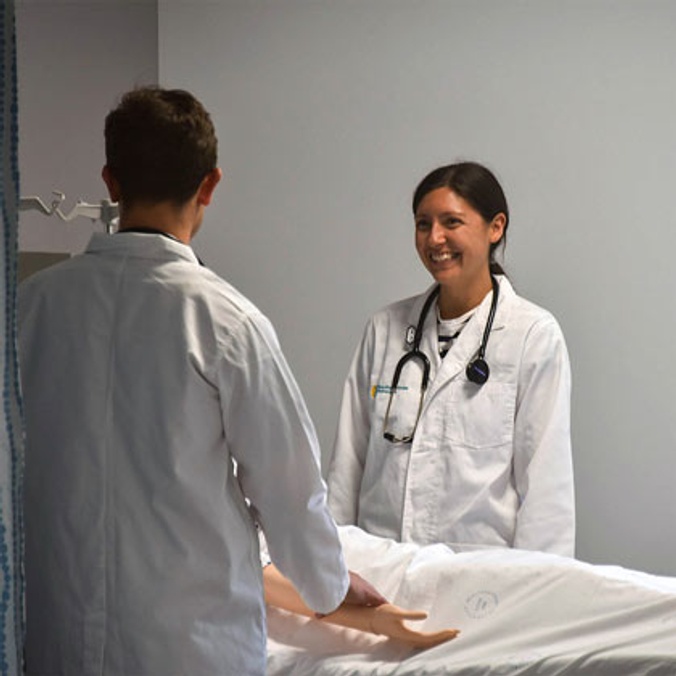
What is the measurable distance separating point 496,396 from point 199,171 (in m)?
1.28

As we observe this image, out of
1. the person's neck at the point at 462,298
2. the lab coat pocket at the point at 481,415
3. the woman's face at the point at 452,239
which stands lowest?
the lab coat pocket at the point at 481,415

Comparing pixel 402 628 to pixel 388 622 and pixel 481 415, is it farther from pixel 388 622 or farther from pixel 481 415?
pixel 481 415

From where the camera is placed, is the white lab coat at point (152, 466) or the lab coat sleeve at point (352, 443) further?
the lab coat sleeve at point (352, 443)

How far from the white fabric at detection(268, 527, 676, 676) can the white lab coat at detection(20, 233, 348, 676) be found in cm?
37

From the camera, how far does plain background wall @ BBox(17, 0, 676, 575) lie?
3.29 m

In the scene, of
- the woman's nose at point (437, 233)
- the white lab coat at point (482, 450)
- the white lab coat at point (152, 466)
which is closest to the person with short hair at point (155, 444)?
the white lab coat at point (152, 466)

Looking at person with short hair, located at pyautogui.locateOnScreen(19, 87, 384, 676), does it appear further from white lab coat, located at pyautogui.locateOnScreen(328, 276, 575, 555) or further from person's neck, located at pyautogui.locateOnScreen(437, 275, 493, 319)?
person's neck, located at pyautogui.locateOnScreen(437, 275, 493, 319)

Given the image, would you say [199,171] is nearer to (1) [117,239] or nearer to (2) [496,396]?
(1) [117,239]

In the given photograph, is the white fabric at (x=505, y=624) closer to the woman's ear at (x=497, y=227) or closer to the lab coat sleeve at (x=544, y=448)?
the lab coat sleeve at (x=544, y=448)

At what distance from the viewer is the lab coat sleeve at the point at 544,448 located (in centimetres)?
239

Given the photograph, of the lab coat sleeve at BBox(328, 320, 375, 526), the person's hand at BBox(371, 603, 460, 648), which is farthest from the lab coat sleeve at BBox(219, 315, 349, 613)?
the lab coat sleeve at BBox(328, 320, 375, 526)

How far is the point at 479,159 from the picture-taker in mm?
3338

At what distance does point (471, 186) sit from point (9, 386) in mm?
1670

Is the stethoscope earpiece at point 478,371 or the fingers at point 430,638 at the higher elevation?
the stethoscope earpiece at point 478,371
